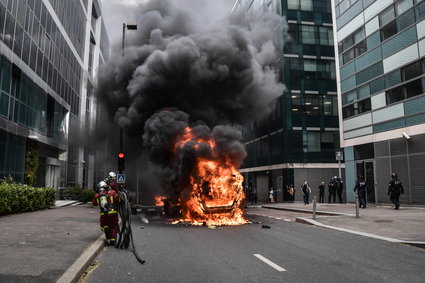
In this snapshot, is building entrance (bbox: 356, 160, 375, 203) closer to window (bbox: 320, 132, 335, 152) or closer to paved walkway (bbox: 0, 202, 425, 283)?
paved walkway (bbox: 0, 202, 425, 283)

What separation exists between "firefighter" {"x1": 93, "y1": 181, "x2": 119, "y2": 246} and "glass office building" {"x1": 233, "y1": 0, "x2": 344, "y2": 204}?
81.5 ft

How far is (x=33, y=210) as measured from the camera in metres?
16.1

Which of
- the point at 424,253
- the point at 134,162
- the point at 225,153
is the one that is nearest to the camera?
the point at 424,253

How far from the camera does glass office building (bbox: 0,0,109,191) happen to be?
17641mm

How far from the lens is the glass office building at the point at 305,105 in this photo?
103 ft

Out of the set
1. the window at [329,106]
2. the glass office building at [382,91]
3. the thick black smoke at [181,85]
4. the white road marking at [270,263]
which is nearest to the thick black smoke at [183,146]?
the thick black smoke at [181,85]

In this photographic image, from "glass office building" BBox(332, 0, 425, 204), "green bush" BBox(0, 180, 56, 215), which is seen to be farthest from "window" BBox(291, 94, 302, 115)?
"green bush" BBox(0, 180, 56, 215)

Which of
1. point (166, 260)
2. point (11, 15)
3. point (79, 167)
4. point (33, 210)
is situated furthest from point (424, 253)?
point (79, 167)

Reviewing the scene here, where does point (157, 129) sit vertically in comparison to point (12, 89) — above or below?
below

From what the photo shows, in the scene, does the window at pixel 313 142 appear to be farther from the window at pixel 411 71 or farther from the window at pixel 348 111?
the window at pixel 411 71

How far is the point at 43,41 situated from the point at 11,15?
4.90m

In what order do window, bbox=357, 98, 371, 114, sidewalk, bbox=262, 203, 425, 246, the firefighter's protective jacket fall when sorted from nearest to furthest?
the firefighter's protective jacket → sidewalk, bbox=262, 203, 425, 246 → window, bbox=357, 98, 371, 114

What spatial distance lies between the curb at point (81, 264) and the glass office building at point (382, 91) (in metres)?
14.6

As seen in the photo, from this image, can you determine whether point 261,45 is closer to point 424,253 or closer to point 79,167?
point 79,167
